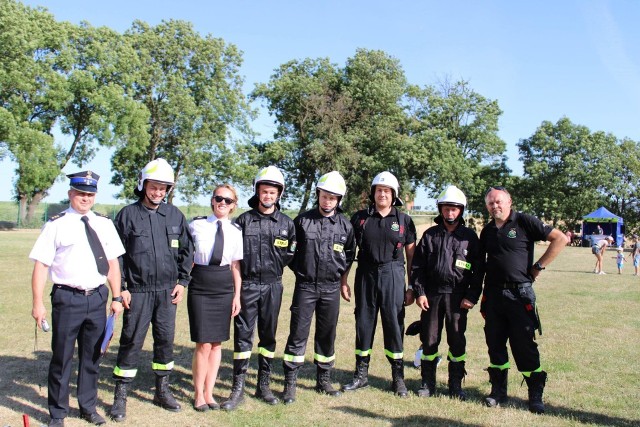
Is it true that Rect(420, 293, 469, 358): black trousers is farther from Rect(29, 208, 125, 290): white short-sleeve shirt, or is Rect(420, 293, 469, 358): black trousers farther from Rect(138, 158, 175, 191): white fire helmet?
Rect(29, 208, 125, 290): white short-sleeve shirt

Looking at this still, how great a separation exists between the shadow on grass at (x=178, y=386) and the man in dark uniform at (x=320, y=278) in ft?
1.43

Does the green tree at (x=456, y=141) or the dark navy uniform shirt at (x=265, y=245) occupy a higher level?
the green tree at (x=456, y=141)

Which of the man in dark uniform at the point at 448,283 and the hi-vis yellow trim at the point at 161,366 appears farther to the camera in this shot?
the man in dark uniform at the point at 448,283

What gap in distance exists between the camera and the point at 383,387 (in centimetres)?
633

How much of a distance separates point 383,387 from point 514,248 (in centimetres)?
224

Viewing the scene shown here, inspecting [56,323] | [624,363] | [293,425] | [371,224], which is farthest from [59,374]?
[624,363]

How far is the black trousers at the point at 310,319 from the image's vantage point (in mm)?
5891

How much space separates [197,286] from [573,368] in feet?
16.8

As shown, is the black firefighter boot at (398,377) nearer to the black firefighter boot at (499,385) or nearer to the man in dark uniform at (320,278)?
the man in dark uniform at (320,278)

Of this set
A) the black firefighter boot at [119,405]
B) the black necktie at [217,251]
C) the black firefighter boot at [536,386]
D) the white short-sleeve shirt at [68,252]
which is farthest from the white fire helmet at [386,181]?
the black firefighter boot at [119,405]

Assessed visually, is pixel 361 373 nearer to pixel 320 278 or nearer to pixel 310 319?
pixel 310 319

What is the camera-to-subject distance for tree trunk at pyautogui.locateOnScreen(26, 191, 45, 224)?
38.8 metres

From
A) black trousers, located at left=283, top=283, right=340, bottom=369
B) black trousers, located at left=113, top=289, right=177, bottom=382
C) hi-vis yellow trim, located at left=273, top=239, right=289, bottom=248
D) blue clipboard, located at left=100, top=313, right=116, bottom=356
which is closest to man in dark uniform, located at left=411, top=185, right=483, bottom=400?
black trousers, located at left=283, top=283, right=340, bottom=369

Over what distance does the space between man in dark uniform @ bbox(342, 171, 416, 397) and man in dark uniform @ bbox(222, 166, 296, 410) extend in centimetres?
92
